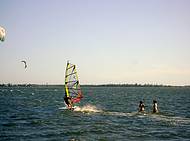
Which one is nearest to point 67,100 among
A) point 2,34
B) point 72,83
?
point 72,83

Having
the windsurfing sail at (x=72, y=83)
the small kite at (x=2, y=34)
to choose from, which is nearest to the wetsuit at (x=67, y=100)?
the windsurfing sail at (x=72, y=83)

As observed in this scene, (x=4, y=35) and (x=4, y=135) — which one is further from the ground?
(x=4, y=35)

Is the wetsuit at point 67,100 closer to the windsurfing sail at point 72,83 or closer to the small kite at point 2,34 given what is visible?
the windsurfing sail at point 72,83

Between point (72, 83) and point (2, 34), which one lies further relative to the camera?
point (72, 83)

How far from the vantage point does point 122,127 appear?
83.4 feet

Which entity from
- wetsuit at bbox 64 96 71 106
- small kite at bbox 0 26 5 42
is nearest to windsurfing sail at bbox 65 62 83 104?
wetsuit at bbox 64 96 71 106

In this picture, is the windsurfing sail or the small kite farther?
the windsurfing sail

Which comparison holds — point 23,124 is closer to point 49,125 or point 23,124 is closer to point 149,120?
point 49,125

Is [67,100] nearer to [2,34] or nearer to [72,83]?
[72,83]

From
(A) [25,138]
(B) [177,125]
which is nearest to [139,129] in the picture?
(B) [177,125]

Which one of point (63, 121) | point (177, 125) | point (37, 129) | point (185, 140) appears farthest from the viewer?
point (63, 121)

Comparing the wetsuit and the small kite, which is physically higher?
the small kite

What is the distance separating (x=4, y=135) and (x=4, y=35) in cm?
998

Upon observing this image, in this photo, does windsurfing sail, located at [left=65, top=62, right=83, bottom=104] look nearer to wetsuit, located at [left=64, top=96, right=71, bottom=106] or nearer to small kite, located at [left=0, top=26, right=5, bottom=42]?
wetsuit, located at [left=64, top=96, right=71, bottom=106]
